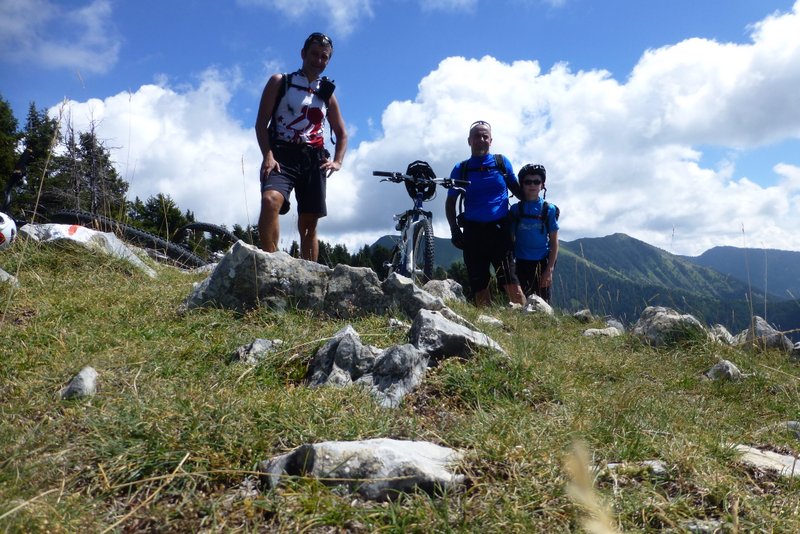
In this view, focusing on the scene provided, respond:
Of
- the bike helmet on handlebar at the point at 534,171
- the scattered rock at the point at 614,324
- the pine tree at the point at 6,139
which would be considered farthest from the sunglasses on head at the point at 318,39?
the pine tree at the point at 6,139

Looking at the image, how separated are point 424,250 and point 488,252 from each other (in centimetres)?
A: 115

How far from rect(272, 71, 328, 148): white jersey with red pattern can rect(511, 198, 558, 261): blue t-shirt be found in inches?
130

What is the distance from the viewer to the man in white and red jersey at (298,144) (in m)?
6.21

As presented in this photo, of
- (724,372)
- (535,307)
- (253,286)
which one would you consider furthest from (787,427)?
(253,286)

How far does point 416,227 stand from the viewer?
883cm

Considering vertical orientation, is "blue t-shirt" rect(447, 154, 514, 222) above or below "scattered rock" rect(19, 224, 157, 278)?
above

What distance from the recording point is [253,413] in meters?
2.75

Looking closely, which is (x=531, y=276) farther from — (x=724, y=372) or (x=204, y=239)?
(x=204, y=239)

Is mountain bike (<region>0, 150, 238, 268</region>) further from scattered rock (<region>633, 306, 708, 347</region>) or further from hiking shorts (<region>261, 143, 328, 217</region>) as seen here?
scattered rock (<region>633, 306, 708, 347</region>)

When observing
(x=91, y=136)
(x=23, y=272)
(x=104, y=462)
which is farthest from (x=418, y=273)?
(x=91, y=136)

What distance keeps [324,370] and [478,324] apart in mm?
2228

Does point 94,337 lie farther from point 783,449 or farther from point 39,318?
point 783,449

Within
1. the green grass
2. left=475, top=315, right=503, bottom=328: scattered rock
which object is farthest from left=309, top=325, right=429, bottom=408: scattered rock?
left=475, top=315, right=503, bottom=328: scattered rock

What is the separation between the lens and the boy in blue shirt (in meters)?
8.35
